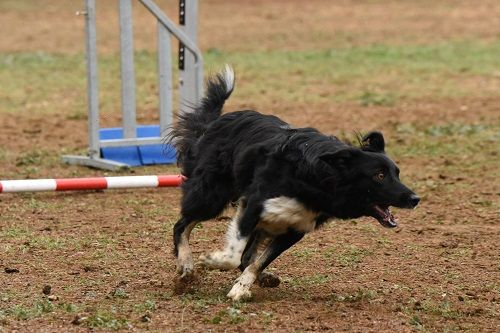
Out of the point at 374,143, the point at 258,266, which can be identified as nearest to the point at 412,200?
the point at 374,143

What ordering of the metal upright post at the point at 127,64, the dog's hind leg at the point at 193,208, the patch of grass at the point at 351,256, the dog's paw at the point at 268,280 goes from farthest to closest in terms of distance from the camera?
the metal upright post at the point at 127,64 < the patch of grass at the point at 351,256 < the dog's hind leg at the point at 193,208 < the dog's paw at the point at 268,280

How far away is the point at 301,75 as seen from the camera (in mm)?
19109

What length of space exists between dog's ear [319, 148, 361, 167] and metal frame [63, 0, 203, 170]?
4.45 metres

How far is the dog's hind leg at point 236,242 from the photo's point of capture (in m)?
6.82

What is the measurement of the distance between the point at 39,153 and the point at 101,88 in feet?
18.0

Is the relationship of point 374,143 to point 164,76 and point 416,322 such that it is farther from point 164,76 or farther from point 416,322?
point 164,76

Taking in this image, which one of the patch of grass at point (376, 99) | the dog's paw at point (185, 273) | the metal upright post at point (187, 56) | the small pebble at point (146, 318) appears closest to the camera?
the small pebble at point (146, 318)

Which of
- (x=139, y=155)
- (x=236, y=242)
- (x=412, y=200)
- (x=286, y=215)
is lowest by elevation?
(x=139, y=155)

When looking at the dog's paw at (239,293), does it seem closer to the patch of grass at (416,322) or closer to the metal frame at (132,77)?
the patch of grass at (416,322)

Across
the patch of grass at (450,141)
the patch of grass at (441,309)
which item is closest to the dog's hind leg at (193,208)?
the patch of grass at (441,309)

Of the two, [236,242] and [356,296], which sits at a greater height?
[236,242]

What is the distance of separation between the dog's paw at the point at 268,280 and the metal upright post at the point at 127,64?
15.0 ft

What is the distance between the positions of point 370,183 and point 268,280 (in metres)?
1.02

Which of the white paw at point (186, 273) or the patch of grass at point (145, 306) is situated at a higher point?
the white paw at point (186, 273)
